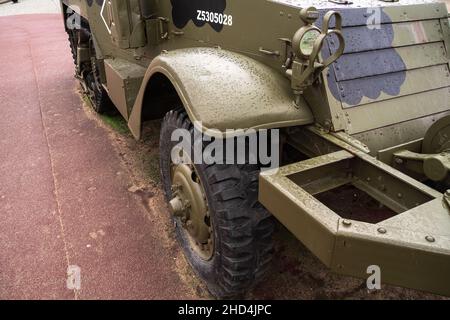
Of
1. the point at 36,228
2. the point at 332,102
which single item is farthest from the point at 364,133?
the point at 36,228

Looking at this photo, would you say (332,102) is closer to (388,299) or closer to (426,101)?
(426,101)

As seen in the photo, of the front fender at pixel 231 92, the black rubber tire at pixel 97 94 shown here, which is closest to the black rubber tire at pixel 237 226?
the front fender at pixel 231 92

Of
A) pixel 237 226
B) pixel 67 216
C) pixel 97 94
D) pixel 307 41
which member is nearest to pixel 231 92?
pixel 307 41

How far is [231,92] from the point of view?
206 centimetres

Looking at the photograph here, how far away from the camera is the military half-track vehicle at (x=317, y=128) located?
4.70ft

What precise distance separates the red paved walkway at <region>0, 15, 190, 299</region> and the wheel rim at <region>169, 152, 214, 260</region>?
401 mm

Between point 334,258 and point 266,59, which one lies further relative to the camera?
point 266,59

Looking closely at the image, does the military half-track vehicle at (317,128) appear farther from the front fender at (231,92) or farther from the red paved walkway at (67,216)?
the red paved walkway at (67,216)

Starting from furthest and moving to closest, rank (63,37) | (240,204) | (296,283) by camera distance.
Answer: (63,37) → (296,283) → (240,204)

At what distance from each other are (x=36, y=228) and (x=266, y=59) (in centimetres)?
217

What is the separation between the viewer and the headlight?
1.90m

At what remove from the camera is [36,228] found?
3.18 m

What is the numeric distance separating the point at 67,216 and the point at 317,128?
2180 mm

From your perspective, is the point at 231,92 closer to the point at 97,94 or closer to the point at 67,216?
the point at 67,216
